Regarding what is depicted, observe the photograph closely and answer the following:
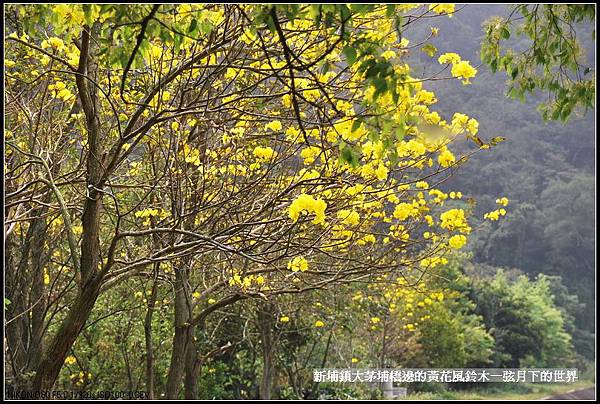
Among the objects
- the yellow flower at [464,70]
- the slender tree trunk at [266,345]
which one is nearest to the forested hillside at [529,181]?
the slender tree trunk at [266,345]

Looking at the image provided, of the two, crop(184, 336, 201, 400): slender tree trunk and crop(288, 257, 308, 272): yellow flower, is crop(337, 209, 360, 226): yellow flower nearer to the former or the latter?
crop(288, 257, 308, 272): yellow flower

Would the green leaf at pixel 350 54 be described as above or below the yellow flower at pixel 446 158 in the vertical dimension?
below

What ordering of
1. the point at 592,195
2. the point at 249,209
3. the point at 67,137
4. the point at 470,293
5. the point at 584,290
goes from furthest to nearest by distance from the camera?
the point at 592,195 < the point at 584,290 < the point at 470,293 < the point at 67,137 < the point at 249,209

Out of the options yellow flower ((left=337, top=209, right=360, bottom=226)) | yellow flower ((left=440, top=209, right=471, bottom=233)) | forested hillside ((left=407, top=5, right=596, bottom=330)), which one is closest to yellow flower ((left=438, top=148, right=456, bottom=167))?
yellow flower ((left=337, top=209, right=360, bottom=226))

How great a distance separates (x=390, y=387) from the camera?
40.9 ft

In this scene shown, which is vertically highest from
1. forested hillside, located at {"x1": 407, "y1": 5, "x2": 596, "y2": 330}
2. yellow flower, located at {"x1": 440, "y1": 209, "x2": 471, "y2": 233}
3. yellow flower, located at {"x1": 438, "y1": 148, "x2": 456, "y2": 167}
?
forested hillside, located at {"x1": 407, "y1": 5, "x2": 596, "y2": 330}

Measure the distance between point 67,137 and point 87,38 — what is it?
171 centimetres

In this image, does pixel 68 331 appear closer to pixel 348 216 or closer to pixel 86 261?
pixel 86 261

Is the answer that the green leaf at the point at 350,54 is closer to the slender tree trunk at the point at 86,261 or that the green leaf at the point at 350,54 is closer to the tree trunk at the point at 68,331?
the slender tree trunk at the point at 86,261

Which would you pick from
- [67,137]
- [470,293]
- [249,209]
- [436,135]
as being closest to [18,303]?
[67,137]

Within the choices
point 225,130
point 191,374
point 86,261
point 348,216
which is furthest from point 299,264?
point 191,374

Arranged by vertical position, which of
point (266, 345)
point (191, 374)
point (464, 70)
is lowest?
point (191, 374)

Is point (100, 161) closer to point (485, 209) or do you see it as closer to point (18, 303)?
point (18, 303)

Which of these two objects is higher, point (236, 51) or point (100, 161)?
point (236, 51)
